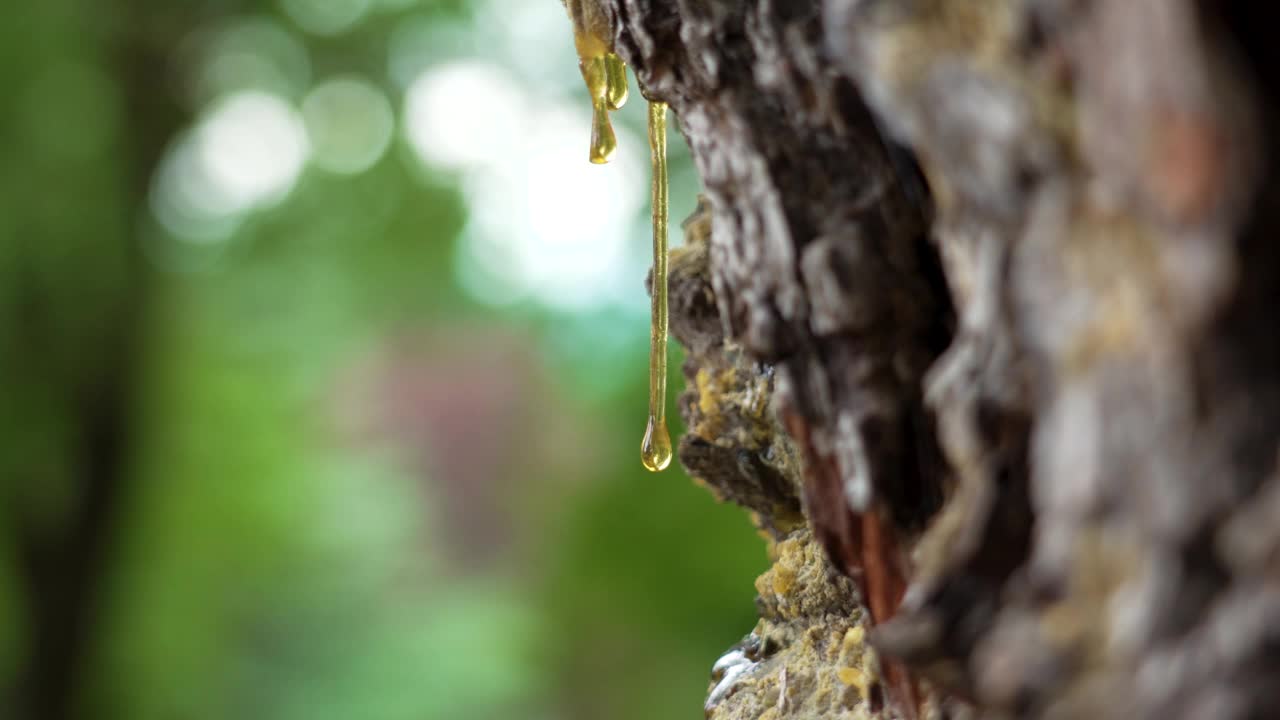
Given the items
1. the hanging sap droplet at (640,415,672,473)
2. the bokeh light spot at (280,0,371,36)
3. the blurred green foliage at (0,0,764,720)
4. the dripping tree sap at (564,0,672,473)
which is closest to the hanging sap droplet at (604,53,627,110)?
the dripping tree sap at (564,0,672,473)

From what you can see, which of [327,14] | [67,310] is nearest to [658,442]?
[67,310]

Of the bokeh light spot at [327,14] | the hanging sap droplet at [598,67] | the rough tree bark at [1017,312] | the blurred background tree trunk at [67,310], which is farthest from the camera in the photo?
the bokeh light spot at [327,14]

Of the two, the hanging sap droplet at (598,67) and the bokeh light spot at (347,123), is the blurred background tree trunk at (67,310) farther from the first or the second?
the hanging sap droplet at (598,67)

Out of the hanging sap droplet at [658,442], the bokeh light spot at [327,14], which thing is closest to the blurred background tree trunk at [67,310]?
the bokeh light spot at [327,14]

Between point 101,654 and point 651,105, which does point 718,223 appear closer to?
point 651,105

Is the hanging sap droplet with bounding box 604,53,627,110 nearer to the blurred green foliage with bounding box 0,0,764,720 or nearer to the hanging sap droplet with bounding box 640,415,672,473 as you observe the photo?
the hanging sap droplet with bounding box 640,415,672,473
